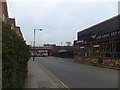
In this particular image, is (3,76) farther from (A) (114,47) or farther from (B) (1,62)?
(A) (114,47)

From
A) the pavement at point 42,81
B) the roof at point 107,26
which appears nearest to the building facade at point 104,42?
the roof at point 107,26

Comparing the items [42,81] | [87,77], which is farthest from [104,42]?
[42,81]

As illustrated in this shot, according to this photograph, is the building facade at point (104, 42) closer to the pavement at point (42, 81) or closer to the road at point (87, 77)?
the road at point (87, 77)

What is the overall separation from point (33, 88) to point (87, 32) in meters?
61.9

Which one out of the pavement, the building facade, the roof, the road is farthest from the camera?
the roof

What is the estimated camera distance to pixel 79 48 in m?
73.5

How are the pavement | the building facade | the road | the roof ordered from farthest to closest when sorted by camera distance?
the roof < the building facade < the road < the pavement

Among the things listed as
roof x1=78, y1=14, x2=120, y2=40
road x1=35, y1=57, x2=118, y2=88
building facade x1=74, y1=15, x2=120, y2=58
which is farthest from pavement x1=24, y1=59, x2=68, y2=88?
roof x1=78, y1=14, x2=120, y2=40

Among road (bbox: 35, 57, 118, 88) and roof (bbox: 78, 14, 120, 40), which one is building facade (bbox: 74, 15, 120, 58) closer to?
roof (bbox: 78, 14, 120, 40)

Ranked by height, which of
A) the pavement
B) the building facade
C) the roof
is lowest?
the pavement

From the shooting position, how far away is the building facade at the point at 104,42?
50094 mm

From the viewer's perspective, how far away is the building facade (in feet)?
164

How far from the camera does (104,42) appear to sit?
5591cm

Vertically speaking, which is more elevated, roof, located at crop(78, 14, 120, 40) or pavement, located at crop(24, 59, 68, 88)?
roof, located at crop(78, 14, 120, 40)
